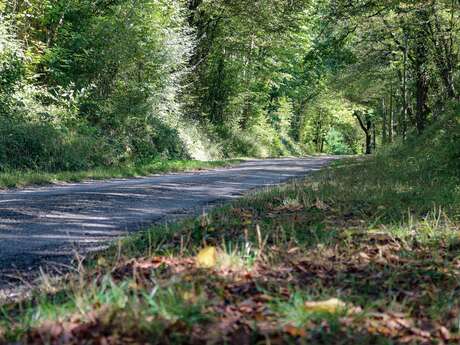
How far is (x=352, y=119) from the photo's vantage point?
6097 cm

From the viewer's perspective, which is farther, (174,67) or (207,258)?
(174,67)

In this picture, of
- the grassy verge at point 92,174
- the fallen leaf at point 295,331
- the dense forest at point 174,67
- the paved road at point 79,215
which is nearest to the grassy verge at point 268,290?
the fallen leaf at point 295,331

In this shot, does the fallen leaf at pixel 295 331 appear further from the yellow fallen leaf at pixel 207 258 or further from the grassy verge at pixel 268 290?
the yellow fallen leaf at pixel 207 258

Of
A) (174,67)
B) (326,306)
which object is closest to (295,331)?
(326,306)

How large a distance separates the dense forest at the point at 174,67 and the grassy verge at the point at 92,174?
0.89 metres

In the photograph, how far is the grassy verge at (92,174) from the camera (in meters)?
12.2

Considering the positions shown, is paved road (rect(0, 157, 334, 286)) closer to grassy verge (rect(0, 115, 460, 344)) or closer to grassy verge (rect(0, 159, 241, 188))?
grassy verge (rect(0, 115, 460, 344))

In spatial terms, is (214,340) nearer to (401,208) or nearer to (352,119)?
(401,208)

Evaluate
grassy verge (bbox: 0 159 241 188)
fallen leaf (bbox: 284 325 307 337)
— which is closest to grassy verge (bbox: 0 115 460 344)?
fallen leaf (bbox: 284 325 307 337)

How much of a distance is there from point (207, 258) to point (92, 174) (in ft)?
39.0

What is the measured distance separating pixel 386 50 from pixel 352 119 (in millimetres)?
37352

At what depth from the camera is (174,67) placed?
2417 centimetres

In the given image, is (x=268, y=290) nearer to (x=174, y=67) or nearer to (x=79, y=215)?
(x=79, y=215)

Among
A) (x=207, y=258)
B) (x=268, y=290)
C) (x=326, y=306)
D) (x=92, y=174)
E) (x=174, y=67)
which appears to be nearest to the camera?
(x=326, y=306)
